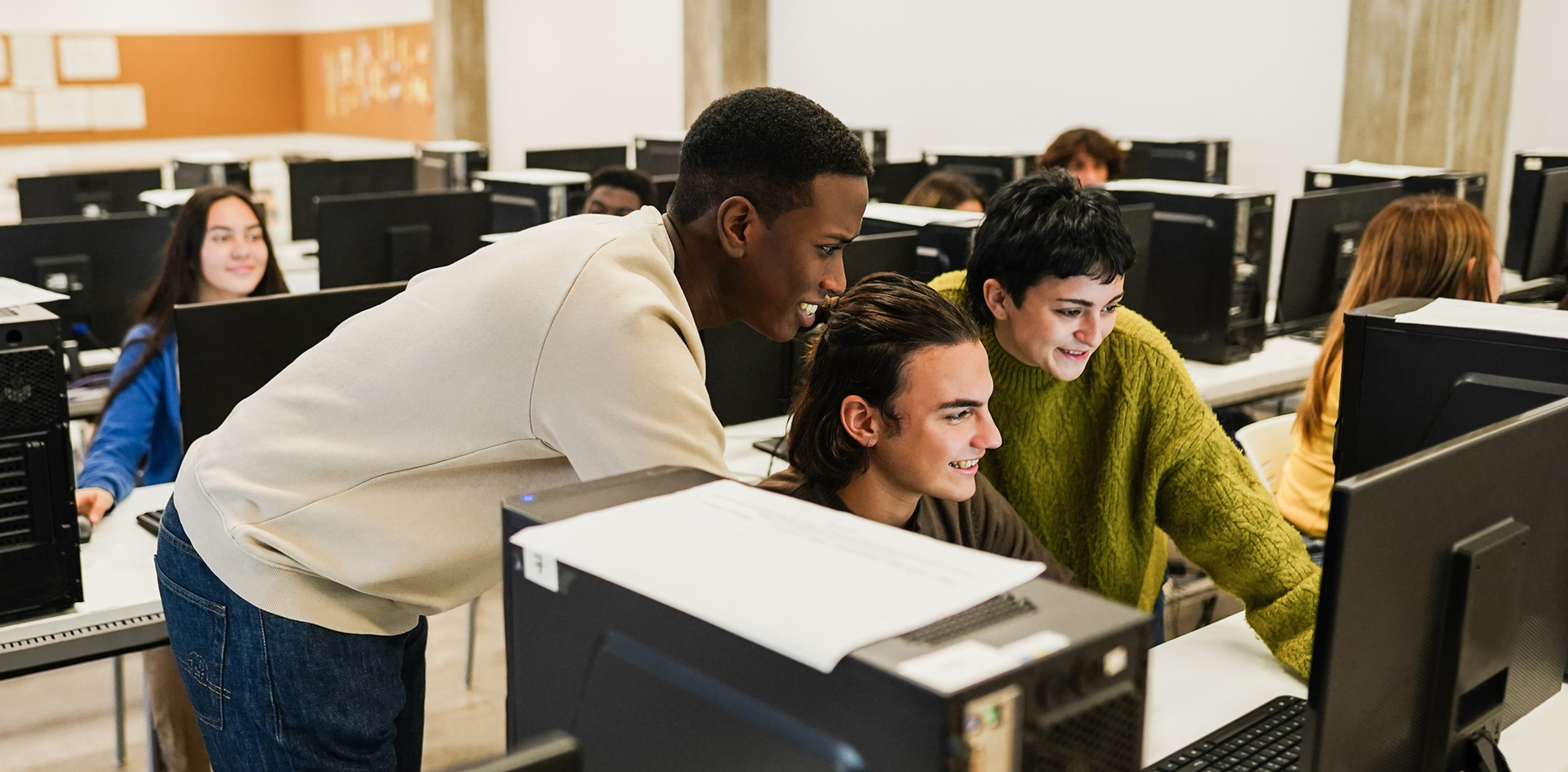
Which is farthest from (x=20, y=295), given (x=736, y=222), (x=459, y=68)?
(x=459, y=68)

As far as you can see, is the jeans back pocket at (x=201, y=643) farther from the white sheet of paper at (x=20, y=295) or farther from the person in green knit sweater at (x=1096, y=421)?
the person in green knit sweater at (x=1096, y=421)

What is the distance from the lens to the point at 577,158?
239 inches

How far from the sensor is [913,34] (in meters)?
6.75

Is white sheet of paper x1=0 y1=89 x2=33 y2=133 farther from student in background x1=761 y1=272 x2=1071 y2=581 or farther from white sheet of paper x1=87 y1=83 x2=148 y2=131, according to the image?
student in background x1=761 y1=272 x2=1071 y2=581

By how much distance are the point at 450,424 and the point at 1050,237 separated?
930 millimetres

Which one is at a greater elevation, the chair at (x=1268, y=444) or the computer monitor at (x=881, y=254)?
the computer monitor at (x=881, y=254)

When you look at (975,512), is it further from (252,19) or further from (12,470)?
(252,19)

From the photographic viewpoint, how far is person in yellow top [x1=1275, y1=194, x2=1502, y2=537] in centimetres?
242

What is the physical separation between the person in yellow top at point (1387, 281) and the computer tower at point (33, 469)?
6.51ft

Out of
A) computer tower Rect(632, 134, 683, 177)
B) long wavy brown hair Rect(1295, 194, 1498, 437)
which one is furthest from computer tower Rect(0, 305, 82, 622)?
computer tower Rect(632, 134, 683, 177)

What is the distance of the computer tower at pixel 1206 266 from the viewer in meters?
3.40

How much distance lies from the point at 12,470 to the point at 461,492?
0.80m

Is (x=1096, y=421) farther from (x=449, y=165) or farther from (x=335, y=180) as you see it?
(x=335, y=180)

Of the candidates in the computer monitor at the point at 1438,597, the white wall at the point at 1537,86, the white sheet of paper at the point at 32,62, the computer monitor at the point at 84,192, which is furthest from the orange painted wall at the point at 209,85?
the computer monitor at the point at 1438,597
